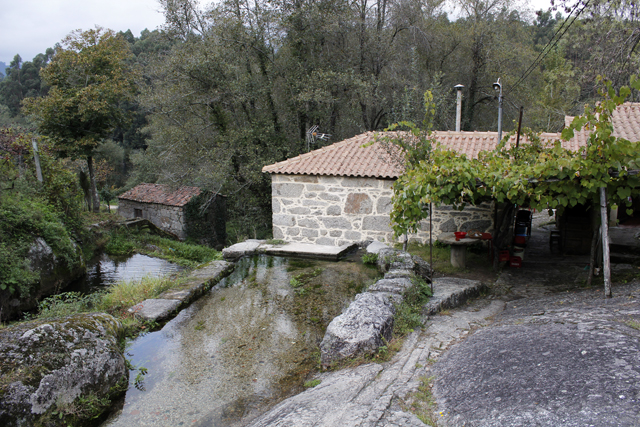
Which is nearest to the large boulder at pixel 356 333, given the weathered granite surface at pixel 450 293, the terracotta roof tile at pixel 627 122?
the weathered granite surface at pixel 450 293

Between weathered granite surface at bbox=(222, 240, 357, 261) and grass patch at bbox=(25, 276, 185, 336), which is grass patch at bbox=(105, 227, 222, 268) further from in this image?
grass patch at bbox=(25, 276, 185, 336)

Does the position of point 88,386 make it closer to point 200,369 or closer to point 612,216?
point 200,369

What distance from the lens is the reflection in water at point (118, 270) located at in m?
9.66

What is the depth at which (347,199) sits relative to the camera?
32.0ft

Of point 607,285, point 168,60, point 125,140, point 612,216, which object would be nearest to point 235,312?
point 607,285

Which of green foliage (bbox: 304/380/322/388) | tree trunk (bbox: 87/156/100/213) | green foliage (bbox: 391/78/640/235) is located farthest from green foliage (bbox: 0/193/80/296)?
tree trunk (bbox: 87/156/100/213)

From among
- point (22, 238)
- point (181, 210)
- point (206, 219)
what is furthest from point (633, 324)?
point (206, 219)

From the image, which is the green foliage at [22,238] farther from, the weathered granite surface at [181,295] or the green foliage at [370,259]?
the green foliage at [370,259]

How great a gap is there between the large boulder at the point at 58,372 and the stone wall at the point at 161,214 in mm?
14162

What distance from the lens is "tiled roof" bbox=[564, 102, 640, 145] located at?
27.8ft

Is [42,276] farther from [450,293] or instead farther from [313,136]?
[313,136]

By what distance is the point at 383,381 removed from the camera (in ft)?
10.7

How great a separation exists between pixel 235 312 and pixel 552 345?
12.5 ft

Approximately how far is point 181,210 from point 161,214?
1672 millimetres
